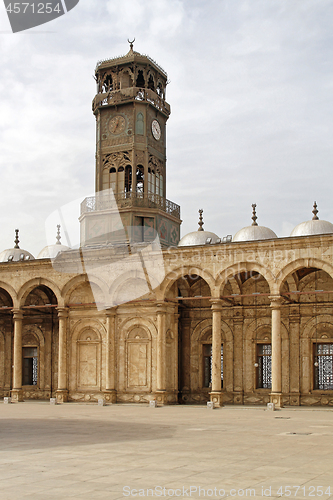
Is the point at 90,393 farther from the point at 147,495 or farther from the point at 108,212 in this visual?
the point at 147,495

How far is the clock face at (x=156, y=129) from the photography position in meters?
35.7

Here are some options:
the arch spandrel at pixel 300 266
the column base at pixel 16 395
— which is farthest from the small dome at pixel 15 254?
the arch spandrel at pixel 300 266

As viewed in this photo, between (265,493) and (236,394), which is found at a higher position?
(265,493)

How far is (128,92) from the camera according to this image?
34875 millimetres

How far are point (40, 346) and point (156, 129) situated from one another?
46.4ft

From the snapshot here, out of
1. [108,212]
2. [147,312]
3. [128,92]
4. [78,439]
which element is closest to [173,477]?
[78,439]

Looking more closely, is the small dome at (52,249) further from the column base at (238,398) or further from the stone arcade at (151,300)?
the column base at (238,398)

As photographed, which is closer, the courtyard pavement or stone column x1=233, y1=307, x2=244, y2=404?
the courtyard pavement

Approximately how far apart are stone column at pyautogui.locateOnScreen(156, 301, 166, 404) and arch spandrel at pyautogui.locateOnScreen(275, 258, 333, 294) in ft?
19.0

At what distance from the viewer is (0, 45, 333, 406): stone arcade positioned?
93.6 ft

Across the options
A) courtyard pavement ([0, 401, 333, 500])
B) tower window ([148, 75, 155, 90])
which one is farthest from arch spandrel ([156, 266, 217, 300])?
tower window ([148, 75, 155, 90])

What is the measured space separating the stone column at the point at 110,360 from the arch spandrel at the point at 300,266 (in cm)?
877

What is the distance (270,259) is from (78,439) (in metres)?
14.8

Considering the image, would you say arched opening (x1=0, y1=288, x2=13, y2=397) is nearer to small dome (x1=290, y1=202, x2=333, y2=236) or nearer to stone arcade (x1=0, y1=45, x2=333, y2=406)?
stone arcade (x1=0, y1=45, x2=333, y2=406)
